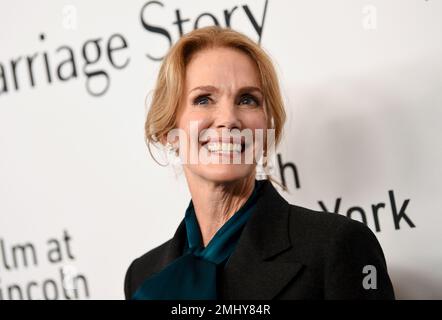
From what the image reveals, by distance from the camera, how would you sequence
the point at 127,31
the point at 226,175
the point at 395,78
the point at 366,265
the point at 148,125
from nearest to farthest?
the point at 366,265, the point at 226,175, the point at 148,125, the point at 395,78, the point at 127,31

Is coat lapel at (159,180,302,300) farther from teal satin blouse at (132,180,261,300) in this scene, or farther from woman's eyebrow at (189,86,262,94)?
woman's eyebrow at (189,86,262,94)

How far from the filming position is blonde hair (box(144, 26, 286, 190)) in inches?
58.3

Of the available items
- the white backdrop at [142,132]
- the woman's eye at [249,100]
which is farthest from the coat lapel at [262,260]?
the white backdrop at [142,132]

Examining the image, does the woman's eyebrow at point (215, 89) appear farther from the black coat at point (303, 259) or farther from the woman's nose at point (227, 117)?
the black coat at point (303, 259)

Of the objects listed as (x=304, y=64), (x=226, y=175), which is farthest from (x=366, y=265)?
(x=304, y=64)

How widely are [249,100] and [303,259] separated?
36cm

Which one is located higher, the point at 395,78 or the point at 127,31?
the point at 127,31

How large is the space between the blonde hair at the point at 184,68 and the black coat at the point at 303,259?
0.90 feet

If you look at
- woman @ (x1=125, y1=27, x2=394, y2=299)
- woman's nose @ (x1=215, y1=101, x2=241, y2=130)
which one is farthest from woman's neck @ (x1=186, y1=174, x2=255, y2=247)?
woman's nose @ (x1=215, y1=101, x2=241, y2=130)

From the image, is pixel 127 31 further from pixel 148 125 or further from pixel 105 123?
pixel 148 125

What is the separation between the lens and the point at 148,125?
156cm

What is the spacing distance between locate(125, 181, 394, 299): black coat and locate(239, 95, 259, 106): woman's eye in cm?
22

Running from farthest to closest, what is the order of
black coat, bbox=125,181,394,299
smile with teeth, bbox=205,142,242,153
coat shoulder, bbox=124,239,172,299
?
coat shoulder, bbox=124,239,172,299
smile with teeth, bbox=205,142,242,153
black coat, bbox=125,181,394,299

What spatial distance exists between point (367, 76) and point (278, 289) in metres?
0.65
